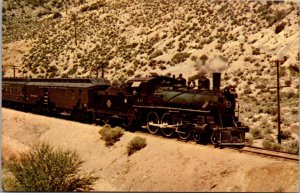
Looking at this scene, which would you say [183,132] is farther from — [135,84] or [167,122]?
[135,84]

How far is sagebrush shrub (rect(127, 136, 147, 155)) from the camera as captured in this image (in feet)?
63.7

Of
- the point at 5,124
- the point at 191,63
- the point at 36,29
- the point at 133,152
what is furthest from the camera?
the point at 36,29

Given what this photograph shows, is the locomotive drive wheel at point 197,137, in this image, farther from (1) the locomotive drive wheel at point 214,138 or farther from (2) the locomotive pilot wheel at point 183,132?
(1) the locomotive drive wheel at point 214,138

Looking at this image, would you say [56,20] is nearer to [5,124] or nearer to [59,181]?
[5,124]

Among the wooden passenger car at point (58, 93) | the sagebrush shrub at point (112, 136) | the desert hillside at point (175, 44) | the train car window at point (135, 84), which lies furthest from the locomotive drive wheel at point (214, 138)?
the wooden passenger car at point (58, 93)

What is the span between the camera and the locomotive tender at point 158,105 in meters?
18.0

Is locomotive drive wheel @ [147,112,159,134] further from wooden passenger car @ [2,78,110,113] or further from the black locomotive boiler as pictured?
wooden passenger car @ [2,78,110,113]

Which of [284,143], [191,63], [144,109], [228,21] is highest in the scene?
[228,21]

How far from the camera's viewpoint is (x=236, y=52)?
36750 mm

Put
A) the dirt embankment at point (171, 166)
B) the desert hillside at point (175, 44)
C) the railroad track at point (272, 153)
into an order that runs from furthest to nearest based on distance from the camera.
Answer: the desert hillside at point (175, 44) < the railroad track at point (272, 153) < the dirt embankment at point (171, 166)

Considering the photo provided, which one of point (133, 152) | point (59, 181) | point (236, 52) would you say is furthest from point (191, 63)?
point (59, 181)

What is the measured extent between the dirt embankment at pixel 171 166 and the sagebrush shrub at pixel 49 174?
0.88 meters

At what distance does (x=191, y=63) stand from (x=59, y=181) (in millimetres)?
24029

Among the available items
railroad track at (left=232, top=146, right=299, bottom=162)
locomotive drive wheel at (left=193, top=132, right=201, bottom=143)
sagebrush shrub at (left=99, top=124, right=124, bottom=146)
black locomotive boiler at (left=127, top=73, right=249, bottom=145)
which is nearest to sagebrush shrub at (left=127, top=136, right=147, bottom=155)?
black locomotive boiler at (left=127, top=73, right=249, bottom=145)
